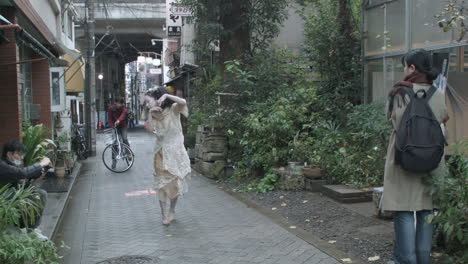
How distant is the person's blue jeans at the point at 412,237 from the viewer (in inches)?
141

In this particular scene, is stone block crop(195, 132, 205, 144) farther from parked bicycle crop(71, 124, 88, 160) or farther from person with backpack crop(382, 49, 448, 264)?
person with backpack crop(382, 49, 448, 264)

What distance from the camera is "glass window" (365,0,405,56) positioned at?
28.0 feet

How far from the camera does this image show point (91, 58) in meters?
16.2

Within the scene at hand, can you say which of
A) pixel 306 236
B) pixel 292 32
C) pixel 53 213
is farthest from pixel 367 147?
pixel 292 32

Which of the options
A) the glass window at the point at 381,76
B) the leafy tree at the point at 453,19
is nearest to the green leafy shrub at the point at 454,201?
the leafy tree at the point at 453,19

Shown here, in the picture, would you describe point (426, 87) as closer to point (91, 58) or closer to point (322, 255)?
point (322, 255)

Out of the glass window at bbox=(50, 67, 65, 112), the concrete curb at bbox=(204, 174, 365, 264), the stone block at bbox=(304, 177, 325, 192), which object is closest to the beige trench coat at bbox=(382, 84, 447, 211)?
the concrete curb at bbox=(204, 174, 365, 264)

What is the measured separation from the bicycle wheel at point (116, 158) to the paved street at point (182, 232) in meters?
2.86

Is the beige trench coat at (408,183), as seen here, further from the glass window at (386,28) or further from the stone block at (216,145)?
the stone block at (216,145)

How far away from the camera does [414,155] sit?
11.1ft

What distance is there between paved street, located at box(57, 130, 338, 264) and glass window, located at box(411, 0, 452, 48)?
4052mm

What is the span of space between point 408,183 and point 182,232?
333cm

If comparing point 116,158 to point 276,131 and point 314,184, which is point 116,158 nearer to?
point 276,131

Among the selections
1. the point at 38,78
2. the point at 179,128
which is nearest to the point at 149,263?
the point at 179,128
